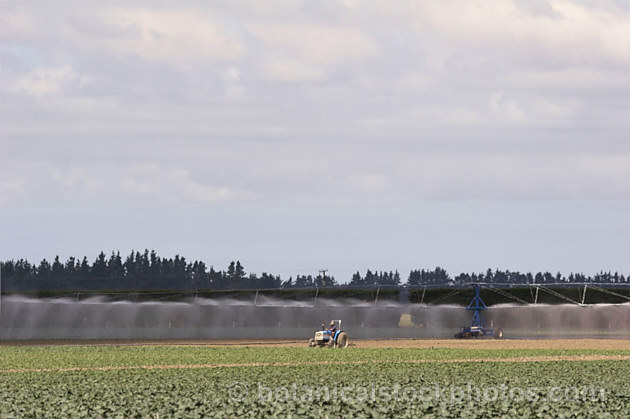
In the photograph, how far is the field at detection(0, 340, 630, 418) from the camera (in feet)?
110

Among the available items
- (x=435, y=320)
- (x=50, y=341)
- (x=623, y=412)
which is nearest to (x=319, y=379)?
(x=623, y=412)

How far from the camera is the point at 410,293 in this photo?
545ft

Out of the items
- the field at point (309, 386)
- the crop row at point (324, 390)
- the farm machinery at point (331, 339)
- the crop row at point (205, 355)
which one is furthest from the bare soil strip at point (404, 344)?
the crop row at point (324, 390)

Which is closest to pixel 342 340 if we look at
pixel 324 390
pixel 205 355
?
pixel 205 355

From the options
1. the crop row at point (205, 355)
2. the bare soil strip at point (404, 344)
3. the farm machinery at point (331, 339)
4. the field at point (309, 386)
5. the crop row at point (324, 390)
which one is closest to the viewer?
the crop row at point (324, 390)

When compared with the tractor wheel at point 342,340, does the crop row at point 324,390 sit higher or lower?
lower

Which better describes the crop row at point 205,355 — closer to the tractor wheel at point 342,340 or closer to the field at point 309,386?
the field at point 309,386

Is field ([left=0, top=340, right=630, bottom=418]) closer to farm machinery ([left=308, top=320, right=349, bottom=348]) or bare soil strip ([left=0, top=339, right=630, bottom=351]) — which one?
farm machinery ([left=308, top=320, right=349, bottom=348])

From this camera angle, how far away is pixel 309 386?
139 feet

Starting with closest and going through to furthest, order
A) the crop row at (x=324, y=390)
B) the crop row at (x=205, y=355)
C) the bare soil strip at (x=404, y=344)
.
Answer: the crop row at (x=324, y=390) < the crop row at (x=205, y=355) < the bare soil strip at (x=404, y=344)

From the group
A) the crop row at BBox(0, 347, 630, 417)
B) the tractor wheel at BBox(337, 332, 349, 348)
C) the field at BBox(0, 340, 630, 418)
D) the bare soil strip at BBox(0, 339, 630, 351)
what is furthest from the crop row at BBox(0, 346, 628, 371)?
the bare soil strip at BBox(0, 339, 630, 351)

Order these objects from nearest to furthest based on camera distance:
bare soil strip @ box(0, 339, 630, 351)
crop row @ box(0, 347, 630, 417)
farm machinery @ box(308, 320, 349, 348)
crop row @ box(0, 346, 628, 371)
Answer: crop row @ box(0, 347, 630, 417), crop row @ box(0, 346, 628, 371), farm machinery @ box(308, 320, 349, 348), bare soil strip @ box(0, 339, 630, 351)

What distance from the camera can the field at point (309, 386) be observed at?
33531 millimetres

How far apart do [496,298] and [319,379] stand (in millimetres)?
114750
